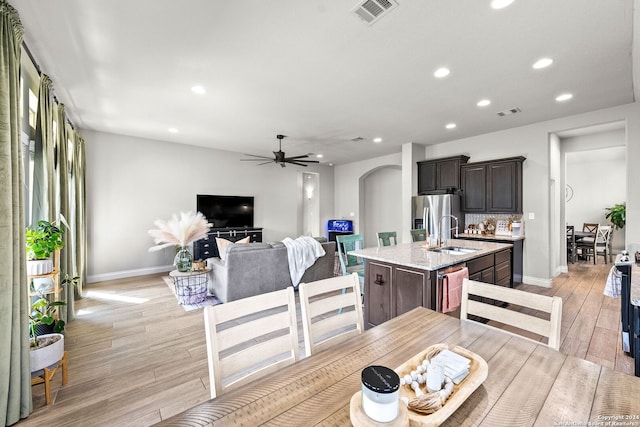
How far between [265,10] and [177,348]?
315 cm

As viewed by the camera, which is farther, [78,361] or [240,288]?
[240,288]

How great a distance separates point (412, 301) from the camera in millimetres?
2533

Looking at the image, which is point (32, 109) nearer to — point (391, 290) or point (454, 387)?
point (391, 290)

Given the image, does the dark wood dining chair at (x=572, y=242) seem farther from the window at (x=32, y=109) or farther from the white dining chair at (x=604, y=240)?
the window at (x=32, y=109)

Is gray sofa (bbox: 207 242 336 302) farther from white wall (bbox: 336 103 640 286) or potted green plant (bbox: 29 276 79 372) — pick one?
white wall (bbox: 336 103 640 286)

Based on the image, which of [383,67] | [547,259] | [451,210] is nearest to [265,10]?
[383,67]

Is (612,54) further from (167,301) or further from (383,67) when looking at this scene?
(167,301)

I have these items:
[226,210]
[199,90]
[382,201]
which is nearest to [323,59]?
[199,90]

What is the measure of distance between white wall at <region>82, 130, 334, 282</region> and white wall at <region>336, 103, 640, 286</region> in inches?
219

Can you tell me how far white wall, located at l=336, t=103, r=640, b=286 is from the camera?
3.86m

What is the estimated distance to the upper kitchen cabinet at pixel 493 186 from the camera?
4.94 metres

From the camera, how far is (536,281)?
4863 millimetres

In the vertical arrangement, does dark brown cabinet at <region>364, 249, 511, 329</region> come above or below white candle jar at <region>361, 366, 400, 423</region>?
below

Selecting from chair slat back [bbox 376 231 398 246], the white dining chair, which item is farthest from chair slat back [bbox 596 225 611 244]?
chair slat back [bbox 376 231 398 246]
